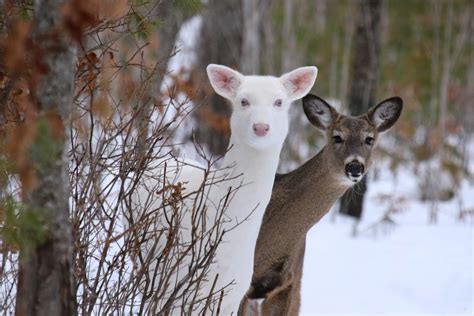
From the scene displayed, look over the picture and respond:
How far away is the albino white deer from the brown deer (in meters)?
1.18

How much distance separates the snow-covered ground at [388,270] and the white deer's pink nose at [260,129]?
3.89m

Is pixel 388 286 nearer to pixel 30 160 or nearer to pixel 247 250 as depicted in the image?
pixel 247 250

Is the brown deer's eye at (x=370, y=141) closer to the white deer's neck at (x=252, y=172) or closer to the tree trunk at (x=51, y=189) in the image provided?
the white deer's neck at (x=252, y=172)

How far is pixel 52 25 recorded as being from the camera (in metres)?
3.87

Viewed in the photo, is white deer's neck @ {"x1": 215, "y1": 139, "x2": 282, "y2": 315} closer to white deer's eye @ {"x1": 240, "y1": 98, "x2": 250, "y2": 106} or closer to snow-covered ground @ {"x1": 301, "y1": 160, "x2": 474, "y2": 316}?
white deer's eye @ {"x1": 240, "y1": 98, "x2": 250, "y2": 106}

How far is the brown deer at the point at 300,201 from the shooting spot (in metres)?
7.03

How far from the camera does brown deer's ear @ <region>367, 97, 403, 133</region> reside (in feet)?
24.5

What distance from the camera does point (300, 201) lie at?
7.29m

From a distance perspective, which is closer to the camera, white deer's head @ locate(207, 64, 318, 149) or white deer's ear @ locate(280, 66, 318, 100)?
white deer's head @ locate(207, 64, 318, 149)

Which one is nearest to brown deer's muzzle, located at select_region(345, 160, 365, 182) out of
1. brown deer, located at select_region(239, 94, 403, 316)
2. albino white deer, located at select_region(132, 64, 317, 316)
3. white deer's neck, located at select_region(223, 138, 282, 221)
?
brown deer, located at select_region(239, 94, 403, 316)

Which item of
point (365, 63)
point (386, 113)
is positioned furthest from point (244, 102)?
point (365, 63)

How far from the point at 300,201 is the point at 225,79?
1.52 meters

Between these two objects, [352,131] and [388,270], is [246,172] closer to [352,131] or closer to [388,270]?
[352,131]

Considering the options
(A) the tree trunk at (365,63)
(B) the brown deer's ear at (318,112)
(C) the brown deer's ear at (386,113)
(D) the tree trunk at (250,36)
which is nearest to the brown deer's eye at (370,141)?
(C) the brown deer's ear at (386,113)
